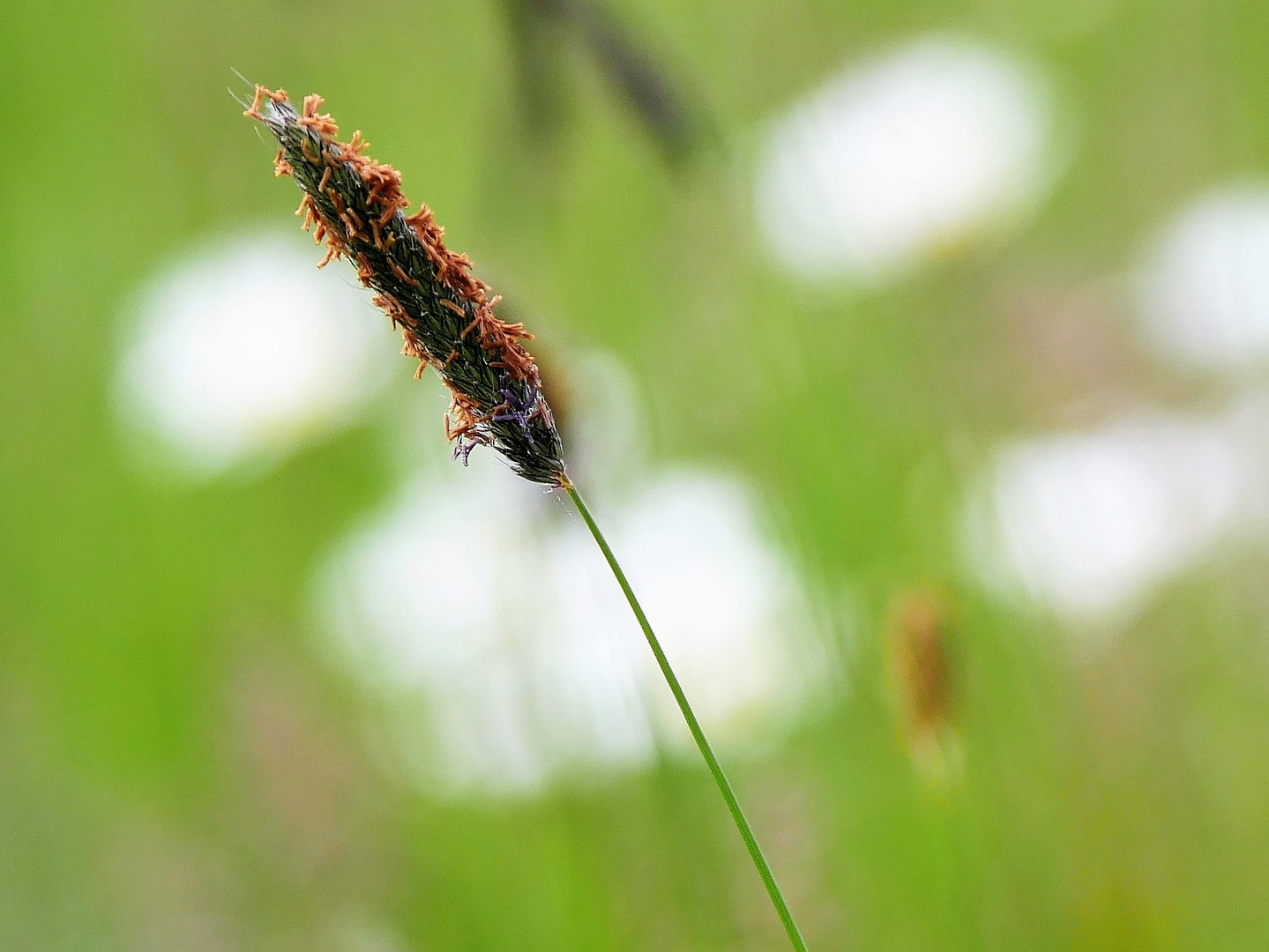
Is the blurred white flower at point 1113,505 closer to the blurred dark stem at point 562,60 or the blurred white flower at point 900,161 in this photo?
the blurred white flower at point 900,161

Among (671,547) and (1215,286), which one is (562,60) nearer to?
(671,547)

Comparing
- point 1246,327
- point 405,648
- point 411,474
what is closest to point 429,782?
point 405,648

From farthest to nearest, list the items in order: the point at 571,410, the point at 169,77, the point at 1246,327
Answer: the point at 169,77
the point at 1246,327
the point at 571,410

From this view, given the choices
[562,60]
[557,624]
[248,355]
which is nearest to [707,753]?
[562,60]

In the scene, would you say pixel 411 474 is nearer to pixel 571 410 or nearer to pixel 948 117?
pixel 571 410

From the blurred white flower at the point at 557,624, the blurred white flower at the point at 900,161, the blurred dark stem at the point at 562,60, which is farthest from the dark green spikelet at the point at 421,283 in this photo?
the blurred white flower at the point at 900,161
